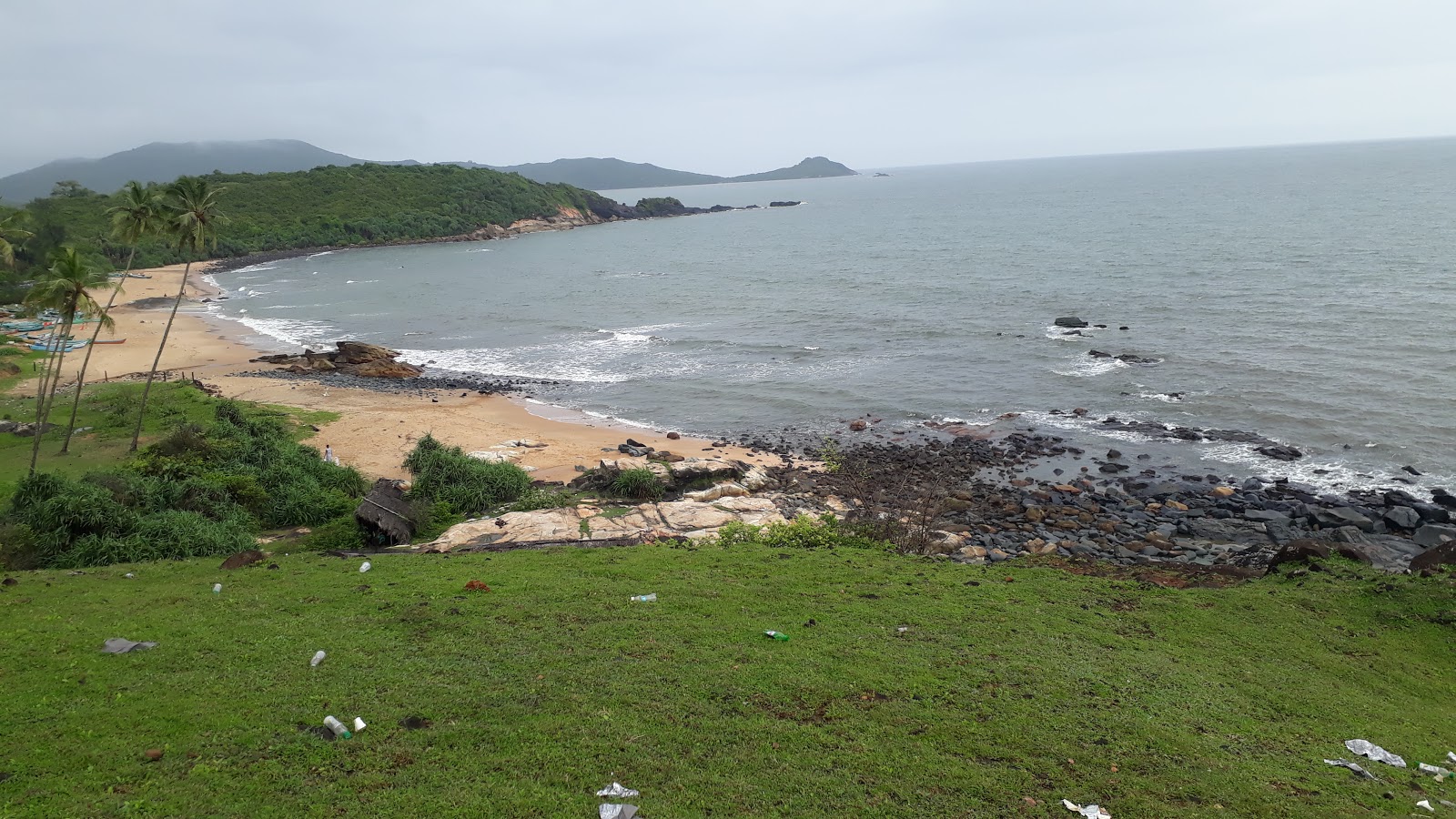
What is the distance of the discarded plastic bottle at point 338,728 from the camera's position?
10.1 meters

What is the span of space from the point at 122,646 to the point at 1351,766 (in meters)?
17.9

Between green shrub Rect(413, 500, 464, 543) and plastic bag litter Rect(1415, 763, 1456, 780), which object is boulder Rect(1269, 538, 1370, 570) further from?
green shrub Rect(413, 500, 464, 543)

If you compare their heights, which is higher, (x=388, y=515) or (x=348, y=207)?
(x=348, y=207)

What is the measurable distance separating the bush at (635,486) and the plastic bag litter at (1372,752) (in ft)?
60.1

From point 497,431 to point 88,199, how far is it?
13345 centimetres

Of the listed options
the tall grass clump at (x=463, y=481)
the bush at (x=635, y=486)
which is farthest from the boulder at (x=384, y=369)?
the bush at (x=635, y=486)

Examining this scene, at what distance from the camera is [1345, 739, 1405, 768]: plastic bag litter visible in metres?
10.6

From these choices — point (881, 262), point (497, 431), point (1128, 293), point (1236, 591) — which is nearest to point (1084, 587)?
point (1236, 591)

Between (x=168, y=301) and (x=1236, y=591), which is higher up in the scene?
(x=168, y=301)

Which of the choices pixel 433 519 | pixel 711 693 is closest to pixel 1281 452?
pixel 711 693

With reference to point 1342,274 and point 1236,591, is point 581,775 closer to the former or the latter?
point 1236,591

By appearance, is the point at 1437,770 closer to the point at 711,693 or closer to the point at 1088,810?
the point at 1088,810

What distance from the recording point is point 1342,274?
63.7 meters

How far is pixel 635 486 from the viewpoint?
2541cm
